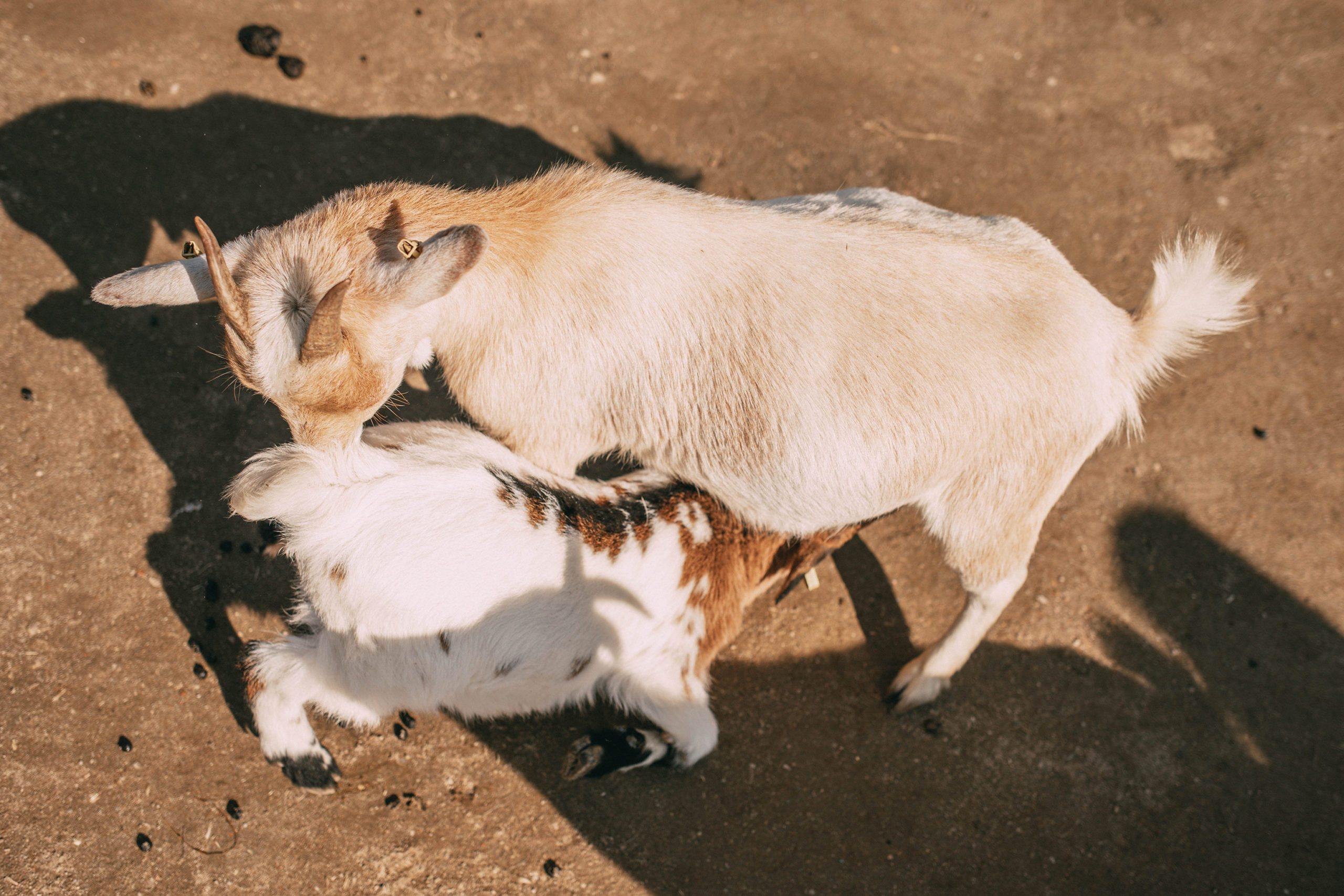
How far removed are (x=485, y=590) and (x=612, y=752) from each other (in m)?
1.17

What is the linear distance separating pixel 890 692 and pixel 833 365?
6.09 feet

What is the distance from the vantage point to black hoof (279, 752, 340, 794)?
134 inches

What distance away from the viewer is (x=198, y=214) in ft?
14.1

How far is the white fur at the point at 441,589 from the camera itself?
281 cm

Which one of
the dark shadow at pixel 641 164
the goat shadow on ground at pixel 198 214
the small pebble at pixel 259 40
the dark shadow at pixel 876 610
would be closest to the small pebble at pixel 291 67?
the small pebble at pixel 259 40

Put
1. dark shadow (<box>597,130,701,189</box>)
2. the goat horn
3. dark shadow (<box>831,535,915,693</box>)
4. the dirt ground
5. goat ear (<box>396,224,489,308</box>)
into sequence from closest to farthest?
the goat horn → goat ear (<box>396,224,489,308</box>) → the dirt ground → dark shadow (<box>831,535,915,693</box>) → dark shadow (<box>597,130,701,189</box>)

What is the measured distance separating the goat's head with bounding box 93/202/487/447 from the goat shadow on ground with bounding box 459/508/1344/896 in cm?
186

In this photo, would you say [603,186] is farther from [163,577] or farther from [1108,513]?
[1108,513]

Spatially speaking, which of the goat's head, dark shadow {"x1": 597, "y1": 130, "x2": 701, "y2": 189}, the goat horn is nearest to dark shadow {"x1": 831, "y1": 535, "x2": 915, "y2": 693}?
dark shadow {"x1": 597, "y1": 130, "x2": 701, "y2": 189}

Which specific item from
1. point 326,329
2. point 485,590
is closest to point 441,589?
point 485,590

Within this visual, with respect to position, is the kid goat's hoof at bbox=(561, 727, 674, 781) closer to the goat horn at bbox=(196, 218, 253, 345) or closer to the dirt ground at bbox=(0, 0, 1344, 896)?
the dirt ground at bbox=(0, 0, 1344, 896)

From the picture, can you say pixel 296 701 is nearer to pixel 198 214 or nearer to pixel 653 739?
pixel 653 739

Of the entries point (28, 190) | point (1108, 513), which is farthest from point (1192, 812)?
point (28, 190)

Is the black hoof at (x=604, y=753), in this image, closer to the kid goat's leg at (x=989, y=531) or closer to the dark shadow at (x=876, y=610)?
the dark shadow at (x=876, y=610)
